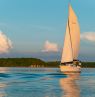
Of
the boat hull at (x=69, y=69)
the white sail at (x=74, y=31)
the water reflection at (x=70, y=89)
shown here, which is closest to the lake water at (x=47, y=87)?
the water reflection at (x=70, y=89)

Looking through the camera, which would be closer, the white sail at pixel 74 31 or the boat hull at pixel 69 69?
the boat hull at pixel 69 69

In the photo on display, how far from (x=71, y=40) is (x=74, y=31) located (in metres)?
2.52

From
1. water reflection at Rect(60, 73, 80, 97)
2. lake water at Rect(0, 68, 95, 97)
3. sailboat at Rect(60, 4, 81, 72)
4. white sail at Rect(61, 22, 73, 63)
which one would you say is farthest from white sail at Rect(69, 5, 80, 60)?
water reflection at Rect(60, 73, 80, 97)

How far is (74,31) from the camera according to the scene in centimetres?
10075

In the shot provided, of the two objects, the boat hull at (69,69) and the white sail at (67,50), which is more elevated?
the white sail at (67,50)

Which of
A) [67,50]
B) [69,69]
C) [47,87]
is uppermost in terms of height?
[67,50]

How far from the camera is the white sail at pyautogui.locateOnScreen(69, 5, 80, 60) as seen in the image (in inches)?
3949

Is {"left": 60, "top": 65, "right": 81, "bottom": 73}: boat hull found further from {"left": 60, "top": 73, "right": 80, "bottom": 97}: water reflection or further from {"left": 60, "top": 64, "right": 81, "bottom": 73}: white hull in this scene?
{"left": 60, "top": 73, "right": 80, "bottom": 97}: water reflection

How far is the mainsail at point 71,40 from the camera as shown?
328 feet

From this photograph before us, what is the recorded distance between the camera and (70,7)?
10000 cm

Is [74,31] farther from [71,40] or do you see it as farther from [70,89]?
[70,89]

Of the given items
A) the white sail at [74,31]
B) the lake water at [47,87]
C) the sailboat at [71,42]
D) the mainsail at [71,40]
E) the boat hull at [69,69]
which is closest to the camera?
the lake water at [47,87]

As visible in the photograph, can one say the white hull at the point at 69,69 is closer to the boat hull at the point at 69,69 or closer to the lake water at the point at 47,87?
the boat hull at the point at 69,69

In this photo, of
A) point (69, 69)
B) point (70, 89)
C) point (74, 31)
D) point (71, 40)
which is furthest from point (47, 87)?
point (74, 31)
